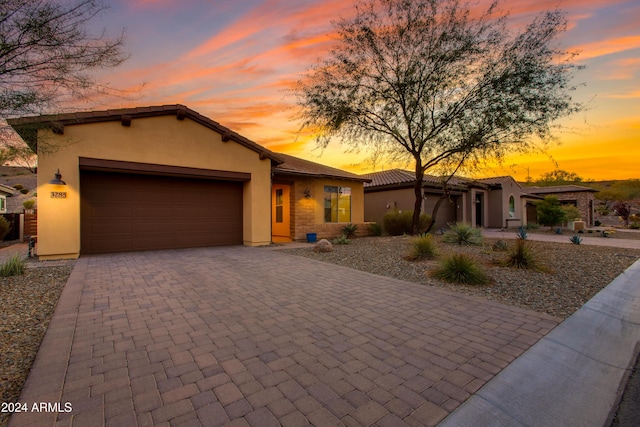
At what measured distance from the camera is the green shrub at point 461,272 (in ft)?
18.7

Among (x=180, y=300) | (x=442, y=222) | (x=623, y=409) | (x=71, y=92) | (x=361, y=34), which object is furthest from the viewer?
(x=442, y=222)

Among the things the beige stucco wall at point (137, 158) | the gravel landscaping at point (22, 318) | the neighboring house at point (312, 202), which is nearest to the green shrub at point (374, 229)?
the neighboring house at point (312, 202)

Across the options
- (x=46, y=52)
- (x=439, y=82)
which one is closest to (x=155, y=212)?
(x=46, y=52)

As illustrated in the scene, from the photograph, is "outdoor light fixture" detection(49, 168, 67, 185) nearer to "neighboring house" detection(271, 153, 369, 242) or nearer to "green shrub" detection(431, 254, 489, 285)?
"neighboring house" detection(271, 153, 369, 242)

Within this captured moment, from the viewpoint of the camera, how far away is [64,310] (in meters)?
4.06

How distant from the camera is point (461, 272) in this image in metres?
5.86

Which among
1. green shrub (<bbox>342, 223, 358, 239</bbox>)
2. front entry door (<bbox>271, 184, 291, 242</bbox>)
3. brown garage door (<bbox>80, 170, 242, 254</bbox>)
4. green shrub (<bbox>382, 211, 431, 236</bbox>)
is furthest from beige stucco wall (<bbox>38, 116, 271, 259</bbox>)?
green shrub (<bbox>382, 211, 431, 236</bbox>)

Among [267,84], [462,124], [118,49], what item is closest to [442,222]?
[462,124]

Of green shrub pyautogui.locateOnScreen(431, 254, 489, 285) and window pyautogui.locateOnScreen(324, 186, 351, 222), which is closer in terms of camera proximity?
green shrub pyautogui.locateOnScreen(431, 254, 489, 285)

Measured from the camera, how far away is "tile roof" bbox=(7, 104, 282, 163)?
568 centimetres

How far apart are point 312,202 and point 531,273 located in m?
9.40

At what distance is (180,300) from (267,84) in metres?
8.74

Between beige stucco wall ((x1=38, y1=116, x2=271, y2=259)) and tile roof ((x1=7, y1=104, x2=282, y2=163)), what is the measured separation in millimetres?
176

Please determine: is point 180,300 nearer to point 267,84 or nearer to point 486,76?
point 267,84
